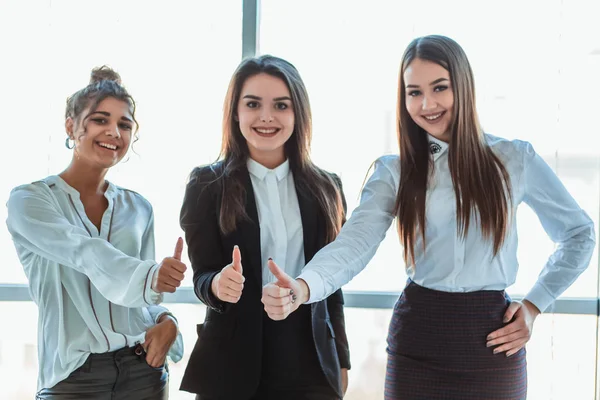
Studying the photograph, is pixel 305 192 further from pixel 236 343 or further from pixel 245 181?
pixel 236 343

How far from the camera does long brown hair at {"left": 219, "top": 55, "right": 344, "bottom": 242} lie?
6.52 feet

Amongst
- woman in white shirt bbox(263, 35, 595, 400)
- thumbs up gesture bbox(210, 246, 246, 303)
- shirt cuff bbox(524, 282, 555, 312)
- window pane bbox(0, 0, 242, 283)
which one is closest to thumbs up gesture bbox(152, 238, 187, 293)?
thumbs up gesture bbox(210, 246, 246, 303)

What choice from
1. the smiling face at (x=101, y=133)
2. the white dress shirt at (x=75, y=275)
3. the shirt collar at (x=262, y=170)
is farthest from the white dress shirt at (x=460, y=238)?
the smiling face at (x=101, y=133)

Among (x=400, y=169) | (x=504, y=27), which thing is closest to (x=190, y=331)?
(x=400, y=169)

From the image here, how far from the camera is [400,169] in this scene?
1931mm

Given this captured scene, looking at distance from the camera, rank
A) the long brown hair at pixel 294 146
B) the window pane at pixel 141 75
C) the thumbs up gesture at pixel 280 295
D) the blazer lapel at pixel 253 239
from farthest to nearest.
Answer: the window pane at pixel 141 75
the long brown hair at pixel 294 146
the blazer lapel at pixel 253 239
the thumbs up gesture at pixel 280 295

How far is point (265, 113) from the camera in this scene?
195cm

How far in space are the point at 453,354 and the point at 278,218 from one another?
25.6 inches

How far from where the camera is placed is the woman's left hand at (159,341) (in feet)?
6.45

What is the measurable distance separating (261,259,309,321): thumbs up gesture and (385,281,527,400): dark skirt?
1.27 feet

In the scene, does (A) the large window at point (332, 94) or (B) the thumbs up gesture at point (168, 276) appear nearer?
(B) the thumbs up gesture at point (168, 276)

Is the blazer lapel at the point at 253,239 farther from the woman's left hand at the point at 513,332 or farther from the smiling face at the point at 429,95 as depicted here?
the woman's left hand at the point at 513,332

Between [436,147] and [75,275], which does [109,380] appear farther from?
[436,147]

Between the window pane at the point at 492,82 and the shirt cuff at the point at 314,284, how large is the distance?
96cm
